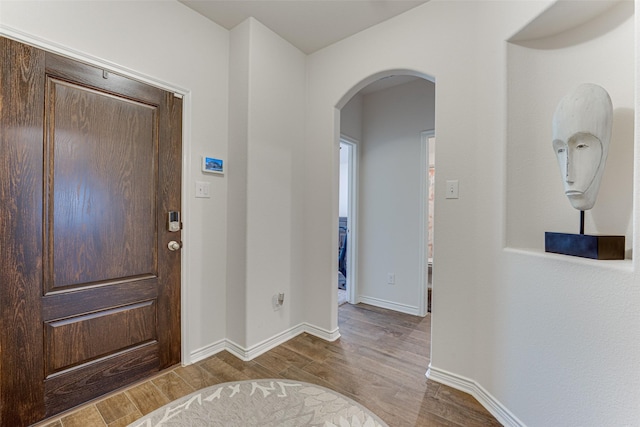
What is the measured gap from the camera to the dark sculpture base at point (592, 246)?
1.08 meters

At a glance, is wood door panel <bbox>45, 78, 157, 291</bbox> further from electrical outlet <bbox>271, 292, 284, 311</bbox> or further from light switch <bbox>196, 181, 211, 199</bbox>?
electrical outlet <bbox>271, 292, 284, 311</bbox>

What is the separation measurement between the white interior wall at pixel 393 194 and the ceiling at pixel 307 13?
109cm

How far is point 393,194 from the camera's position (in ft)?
Result: 10.1

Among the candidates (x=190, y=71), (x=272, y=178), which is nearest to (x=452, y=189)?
(x=272, y=178)

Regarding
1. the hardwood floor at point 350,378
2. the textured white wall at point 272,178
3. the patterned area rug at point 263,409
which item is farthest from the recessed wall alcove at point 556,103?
the textured white wall at point 272,178

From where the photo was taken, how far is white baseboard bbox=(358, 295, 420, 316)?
116 inches

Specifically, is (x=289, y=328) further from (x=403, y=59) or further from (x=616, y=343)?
(x=403, y=59)

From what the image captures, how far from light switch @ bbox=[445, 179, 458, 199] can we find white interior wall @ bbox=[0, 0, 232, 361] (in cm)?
162

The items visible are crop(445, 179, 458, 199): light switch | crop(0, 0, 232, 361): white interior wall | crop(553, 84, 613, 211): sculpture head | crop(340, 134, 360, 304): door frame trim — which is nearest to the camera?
crop(553, 84, 613, 211): sculpture head

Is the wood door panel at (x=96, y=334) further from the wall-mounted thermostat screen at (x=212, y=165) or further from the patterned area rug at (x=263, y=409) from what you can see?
the wall-mounted thermostat screen at (x=212, y=165)

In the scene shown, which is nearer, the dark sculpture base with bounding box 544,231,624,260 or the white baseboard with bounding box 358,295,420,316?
the dark sculpture base with bounding box 544,231,624,260

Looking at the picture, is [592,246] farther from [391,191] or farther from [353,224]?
[353,224]

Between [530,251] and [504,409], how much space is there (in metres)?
0.83

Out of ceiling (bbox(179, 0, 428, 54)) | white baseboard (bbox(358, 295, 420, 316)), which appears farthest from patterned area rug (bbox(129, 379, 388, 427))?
ceiling (bbox(179, 0, 428, 54))
